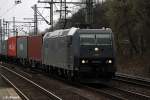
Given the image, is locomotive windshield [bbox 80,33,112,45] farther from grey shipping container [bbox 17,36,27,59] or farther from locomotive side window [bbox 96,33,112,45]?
grey shipping container [bbox 17,36,27,59]

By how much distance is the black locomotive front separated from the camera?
20469 mm

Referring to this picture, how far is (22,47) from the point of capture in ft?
147

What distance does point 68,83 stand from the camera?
2334cm

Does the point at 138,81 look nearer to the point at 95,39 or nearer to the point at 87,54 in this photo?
the point at 95,39

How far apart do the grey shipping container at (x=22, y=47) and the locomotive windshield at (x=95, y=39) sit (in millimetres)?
21616

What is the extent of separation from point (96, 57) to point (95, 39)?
3.40ft

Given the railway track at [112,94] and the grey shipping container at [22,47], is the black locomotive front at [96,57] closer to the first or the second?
the railway track at [112,94]

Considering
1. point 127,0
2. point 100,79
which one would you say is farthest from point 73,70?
point 127,0

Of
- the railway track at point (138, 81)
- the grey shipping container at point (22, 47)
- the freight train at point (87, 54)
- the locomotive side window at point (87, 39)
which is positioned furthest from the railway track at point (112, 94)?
the grey shipping container at point (22, 47)

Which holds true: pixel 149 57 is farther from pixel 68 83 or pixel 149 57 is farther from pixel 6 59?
pixel 6 59

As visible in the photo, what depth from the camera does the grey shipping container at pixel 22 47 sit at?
141 feet

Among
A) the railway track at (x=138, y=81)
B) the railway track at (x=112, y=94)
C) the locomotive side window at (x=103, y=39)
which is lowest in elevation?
the railway track at (x=138, y=81)

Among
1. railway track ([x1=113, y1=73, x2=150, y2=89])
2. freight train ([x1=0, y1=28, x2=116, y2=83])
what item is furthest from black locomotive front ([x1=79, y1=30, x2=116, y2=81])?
railway track ([x1=113, y1=73, x2=150, y2=89])

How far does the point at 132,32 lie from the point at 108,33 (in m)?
22.7
